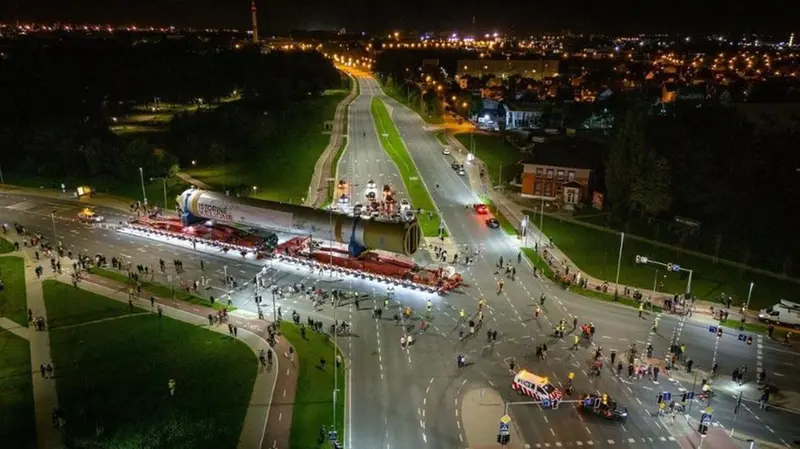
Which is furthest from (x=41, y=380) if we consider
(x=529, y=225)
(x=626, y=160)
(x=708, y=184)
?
(x=708, y=184)

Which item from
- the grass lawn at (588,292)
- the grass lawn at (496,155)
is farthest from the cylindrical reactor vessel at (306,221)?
the grass lawn at (496,155)

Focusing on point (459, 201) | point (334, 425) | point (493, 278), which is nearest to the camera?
point (334, 425)

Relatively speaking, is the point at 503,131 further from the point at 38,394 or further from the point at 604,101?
the point at 38,394

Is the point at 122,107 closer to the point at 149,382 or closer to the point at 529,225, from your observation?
the point at 529,225

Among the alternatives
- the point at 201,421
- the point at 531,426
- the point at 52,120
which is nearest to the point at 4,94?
the point at 52,120

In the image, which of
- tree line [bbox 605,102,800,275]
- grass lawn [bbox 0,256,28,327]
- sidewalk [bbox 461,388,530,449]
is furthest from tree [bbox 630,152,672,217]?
grass lawn [bbox 0,256,28,327]
